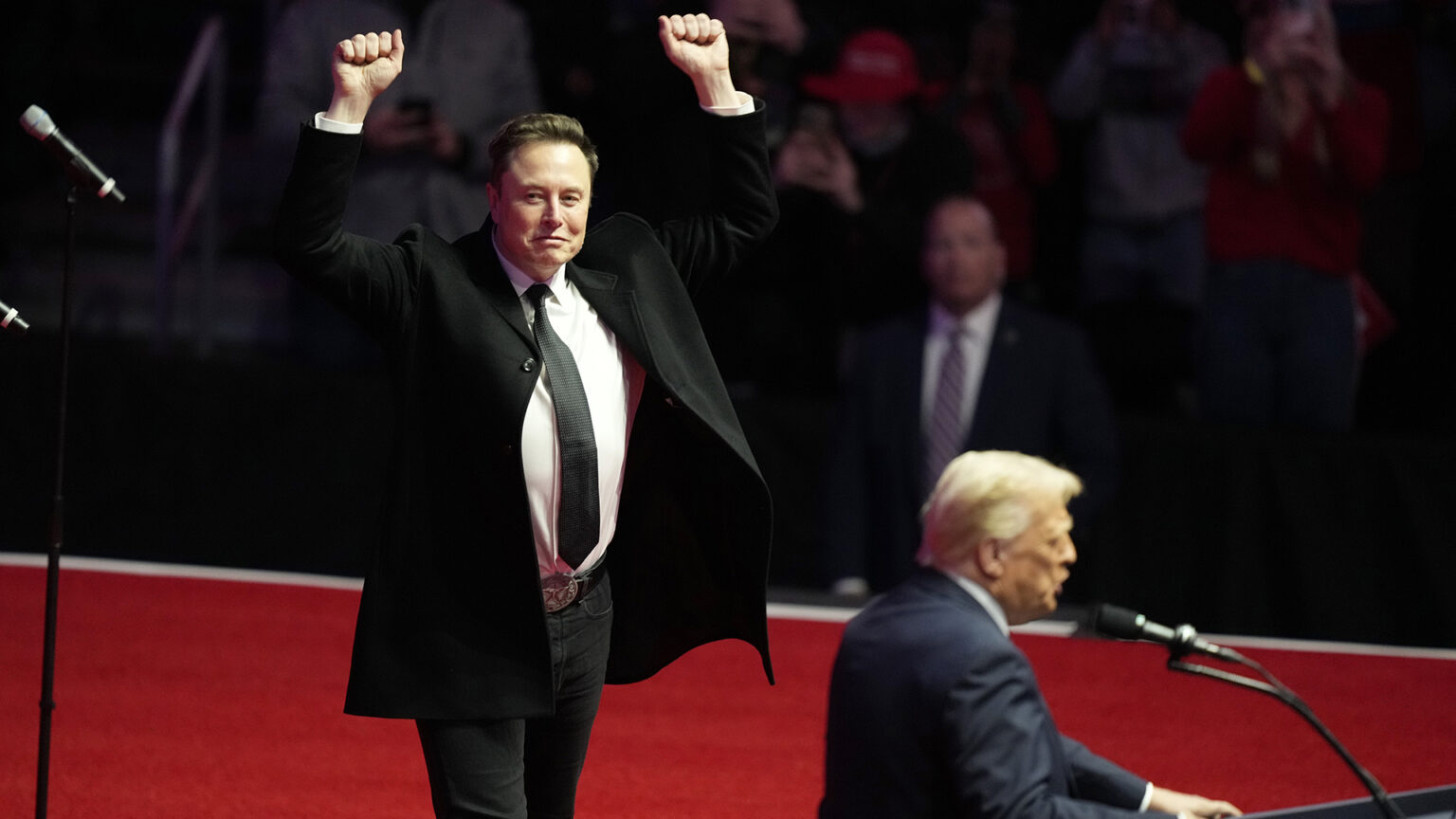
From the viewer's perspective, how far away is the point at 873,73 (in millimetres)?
6305

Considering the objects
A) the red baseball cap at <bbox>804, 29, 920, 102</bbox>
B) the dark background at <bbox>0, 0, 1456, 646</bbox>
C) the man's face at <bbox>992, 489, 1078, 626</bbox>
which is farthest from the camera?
the red baseball cap at <bbox>804, 29, 920, 102</bbox>

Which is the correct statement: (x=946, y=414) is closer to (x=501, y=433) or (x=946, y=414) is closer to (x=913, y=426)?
(x=913, y=426)

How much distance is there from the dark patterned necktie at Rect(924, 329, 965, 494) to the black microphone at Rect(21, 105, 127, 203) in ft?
8.18

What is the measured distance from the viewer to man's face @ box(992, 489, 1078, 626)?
7.63 feet

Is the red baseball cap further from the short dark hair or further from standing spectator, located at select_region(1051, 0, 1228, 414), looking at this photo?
the short dark hair

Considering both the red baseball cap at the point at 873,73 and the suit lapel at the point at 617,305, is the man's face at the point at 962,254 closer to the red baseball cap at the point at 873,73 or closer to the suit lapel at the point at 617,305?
the red baseball cap at the point at 873,73

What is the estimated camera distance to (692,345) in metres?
2.77

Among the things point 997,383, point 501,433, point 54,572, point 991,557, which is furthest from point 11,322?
point 997,383

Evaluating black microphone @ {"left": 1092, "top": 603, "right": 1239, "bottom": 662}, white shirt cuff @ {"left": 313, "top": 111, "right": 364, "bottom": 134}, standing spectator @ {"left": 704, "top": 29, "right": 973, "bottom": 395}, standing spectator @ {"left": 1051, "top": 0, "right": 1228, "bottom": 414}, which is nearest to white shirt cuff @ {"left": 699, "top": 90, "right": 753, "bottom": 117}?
white shirt cuff @ {"left": 313, "top": 111, "right": 364, "bottom": 134}

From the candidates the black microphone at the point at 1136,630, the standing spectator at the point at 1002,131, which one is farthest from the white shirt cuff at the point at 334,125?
the standing spectator at the point at 1002,131

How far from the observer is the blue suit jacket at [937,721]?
2191 millimetres

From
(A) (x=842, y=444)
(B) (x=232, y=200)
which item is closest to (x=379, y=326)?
(A) (x=842, y=444)

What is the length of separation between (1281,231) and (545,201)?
3991 mm

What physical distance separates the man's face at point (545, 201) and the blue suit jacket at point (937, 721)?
2.30 feet
